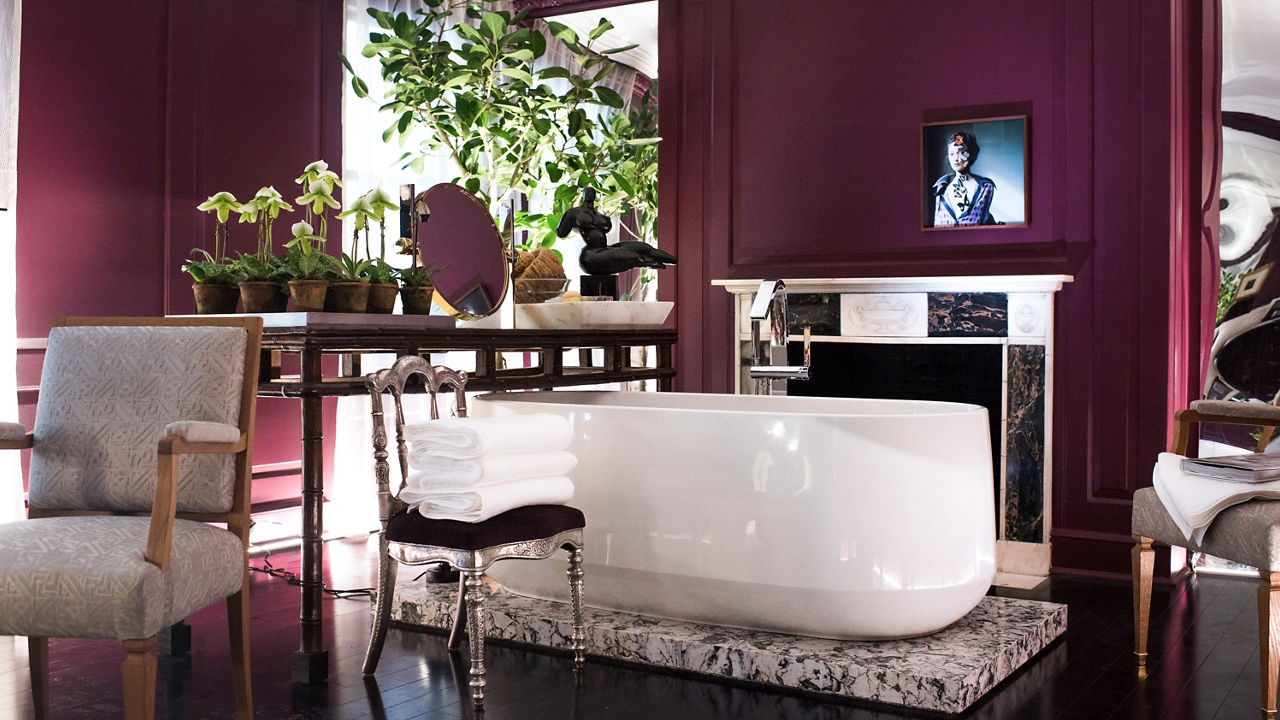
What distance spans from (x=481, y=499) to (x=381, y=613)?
0.48 m

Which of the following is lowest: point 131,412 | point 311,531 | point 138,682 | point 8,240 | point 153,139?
point 138,682

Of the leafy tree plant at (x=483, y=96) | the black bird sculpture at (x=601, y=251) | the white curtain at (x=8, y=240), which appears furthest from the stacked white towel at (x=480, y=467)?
the leafy tree plant at (x=483, y=96)

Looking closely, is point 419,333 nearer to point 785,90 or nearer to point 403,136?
point 403,136

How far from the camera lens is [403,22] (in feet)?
15.0

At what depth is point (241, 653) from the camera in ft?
7.30

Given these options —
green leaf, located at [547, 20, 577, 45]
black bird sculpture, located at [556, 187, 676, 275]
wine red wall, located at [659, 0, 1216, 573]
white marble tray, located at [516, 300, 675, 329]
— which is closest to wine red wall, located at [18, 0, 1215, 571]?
wine red wall, located at [659, 0, 1216, 573]

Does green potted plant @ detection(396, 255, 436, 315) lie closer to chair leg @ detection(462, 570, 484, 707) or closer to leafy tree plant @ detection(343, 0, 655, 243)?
chair leg @ detection(462, 570, 484, 707)

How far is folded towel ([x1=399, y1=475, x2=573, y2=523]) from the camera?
2426 mm

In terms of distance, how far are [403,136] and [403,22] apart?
0.46m

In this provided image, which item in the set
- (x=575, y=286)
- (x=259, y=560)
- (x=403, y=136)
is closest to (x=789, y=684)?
(x=259, y=560)

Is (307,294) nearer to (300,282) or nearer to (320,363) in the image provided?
(300,282)

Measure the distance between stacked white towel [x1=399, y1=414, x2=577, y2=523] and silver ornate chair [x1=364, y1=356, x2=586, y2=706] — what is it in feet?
0.10

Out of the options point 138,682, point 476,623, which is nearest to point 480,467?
point 476,623

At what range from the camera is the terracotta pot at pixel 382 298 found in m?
2.96
